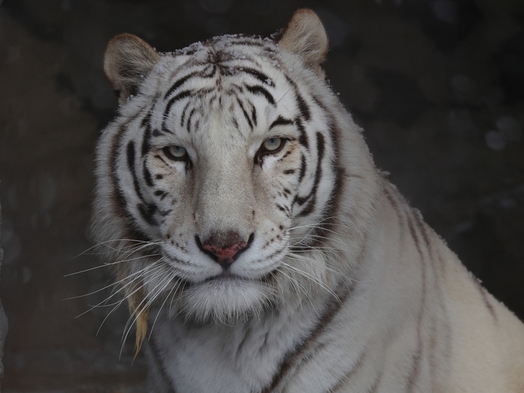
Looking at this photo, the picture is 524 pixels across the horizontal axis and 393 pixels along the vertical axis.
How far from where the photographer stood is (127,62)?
4.64ft

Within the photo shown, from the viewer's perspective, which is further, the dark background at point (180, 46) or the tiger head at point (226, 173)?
the dark background at point (180, 46)

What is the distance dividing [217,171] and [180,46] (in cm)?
108

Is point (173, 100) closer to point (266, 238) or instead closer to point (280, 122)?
point (280, 122)

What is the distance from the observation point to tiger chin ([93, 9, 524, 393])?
1227 mm

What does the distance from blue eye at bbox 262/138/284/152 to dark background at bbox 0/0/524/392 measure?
1.00m

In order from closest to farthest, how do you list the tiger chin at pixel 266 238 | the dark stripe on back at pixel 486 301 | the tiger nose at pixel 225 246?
1. the tiger nose at pixel 225 246
2. the tiger chin at pixel 266 238
3. the dark stripe on back at pixel 486 301

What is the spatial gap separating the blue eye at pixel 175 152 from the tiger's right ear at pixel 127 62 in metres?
0.20

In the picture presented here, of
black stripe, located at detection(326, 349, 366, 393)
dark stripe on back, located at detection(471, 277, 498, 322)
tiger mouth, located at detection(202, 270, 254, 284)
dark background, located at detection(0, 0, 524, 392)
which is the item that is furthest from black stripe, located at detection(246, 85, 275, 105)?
dark background, located at detection(0, 0, 524, 392)

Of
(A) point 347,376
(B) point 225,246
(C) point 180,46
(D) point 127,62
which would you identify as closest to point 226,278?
(B) point 225,246

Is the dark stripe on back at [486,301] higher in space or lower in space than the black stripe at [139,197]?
higher

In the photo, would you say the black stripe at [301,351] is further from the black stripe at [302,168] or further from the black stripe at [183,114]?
the black stripe at [183,114]

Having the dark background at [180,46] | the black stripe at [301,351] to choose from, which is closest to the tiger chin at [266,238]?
the black stripe at [301,351]

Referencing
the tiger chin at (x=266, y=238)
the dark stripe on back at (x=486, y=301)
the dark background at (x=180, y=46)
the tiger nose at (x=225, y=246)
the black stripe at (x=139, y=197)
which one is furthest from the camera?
the dark background at (x=180, y=46)

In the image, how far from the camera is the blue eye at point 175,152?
1290 mm
